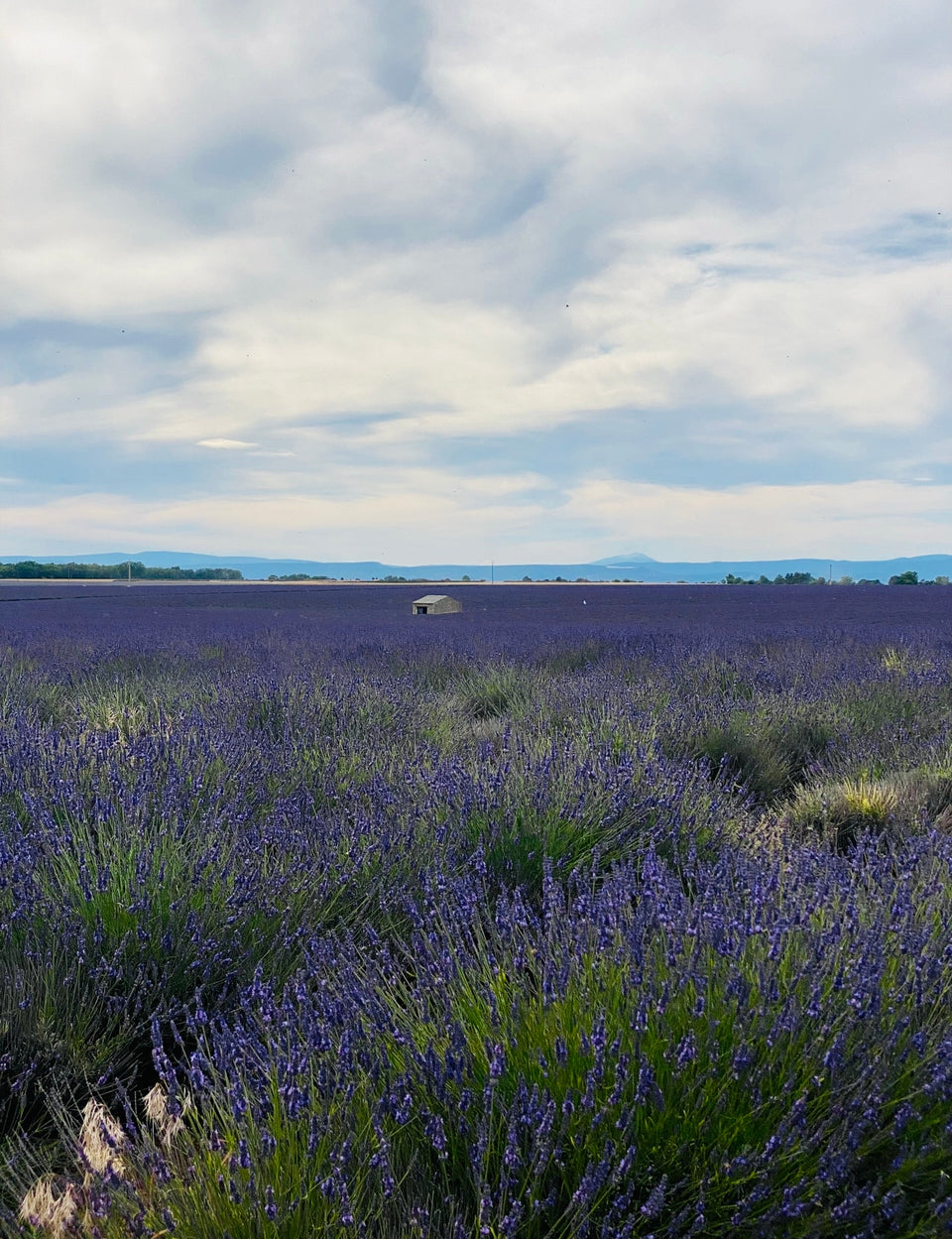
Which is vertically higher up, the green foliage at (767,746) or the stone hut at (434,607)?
the stone hut at (434,607)

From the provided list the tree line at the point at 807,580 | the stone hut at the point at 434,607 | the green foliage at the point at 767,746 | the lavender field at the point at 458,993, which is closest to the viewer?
the lavender field at the point at 458,993

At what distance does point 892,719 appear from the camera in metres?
5.19

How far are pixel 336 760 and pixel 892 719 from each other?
11.7 ft

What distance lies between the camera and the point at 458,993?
1.64 metres

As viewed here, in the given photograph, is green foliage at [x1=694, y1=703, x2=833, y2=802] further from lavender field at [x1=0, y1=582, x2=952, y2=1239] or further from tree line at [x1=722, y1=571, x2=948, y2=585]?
tree line at [x1=722, y1=571, x2=948, y2=585]

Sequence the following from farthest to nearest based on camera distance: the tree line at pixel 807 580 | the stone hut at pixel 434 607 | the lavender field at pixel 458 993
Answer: the tree line at pixel 807 580
the stone hut at pixel 434 607
the lavender field at pixel 458 993

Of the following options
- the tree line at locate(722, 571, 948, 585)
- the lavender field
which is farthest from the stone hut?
the tree line at locate(722, 571, 948, 585)

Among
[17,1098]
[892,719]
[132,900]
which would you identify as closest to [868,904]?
Result: [132,900]

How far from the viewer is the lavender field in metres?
1.19

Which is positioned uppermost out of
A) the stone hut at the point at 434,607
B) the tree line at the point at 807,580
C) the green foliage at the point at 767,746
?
the tree line at the point at 807,580

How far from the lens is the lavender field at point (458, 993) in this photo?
3.91ft

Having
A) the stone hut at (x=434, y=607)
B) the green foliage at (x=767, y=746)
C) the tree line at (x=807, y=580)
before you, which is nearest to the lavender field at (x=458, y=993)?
the green foliage at (x=767, y=746)

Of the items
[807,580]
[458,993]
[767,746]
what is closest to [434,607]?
[767,746]

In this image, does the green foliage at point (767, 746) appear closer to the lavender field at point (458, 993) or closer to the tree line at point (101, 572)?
the lavender field at point (458, 993)
